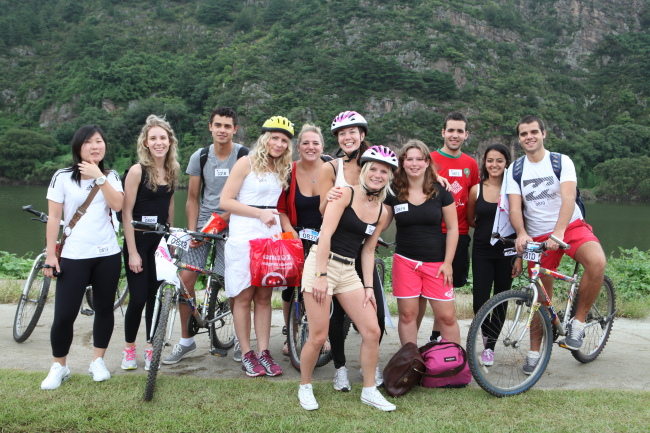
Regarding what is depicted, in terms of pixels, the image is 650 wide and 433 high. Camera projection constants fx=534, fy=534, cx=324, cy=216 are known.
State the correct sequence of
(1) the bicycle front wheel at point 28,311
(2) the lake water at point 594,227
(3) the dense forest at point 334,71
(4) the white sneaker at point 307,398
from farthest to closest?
(3) the dense forest at point 334,71, (2) the lake water at point 594,227, (1) the bicycle front wheel at point 28,311, (4) the white sneaker at point 307,398

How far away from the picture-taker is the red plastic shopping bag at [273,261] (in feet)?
12.3

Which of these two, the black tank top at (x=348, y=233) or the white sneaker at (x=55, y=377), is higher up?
the black tank top at (x=348, y=233)

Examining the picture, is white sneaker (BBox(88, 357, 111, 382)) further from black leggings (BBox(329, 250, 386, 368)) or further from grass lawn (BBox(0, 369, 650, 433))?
black leggings (BBox(329, 250, 386, 368))

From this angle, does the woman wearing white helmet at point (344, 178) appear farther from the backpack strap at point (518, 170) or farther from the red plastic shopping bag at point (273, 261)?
the backpack strap at point (518, 170)

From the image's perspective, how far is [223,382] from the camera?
3.73 metres

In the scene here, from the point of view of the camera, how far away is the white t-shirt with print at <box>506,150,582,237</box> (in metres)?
4.06

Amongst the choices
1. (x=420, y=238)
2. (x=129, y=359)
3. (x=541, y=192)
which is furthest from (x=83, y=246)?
(x=541, y=192)

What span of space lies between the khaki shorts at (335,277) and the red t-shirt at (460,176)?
1.45 metres

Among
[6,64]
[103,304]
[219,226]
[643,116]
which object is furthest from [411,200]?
[6,64]

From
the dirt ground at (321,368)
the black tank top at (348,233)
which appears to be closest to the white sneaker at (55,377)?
the dirt ground at (321,368)

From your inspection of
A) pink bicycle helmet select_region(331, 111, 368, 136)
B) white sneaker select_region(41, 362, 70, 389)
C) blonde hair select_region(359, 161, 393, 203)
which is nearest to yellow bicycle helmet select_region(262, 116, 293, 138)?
pink bicycle helmet select_region(331, 111, 368, 136)

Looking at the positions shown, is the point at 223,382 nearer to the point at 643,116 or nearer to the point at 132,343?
the point at 132,343

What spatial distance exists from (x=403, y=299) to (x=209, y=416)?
152 centimetres

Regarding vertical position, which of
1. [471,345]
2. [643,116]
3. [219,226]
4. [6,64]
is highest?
[6,64]
